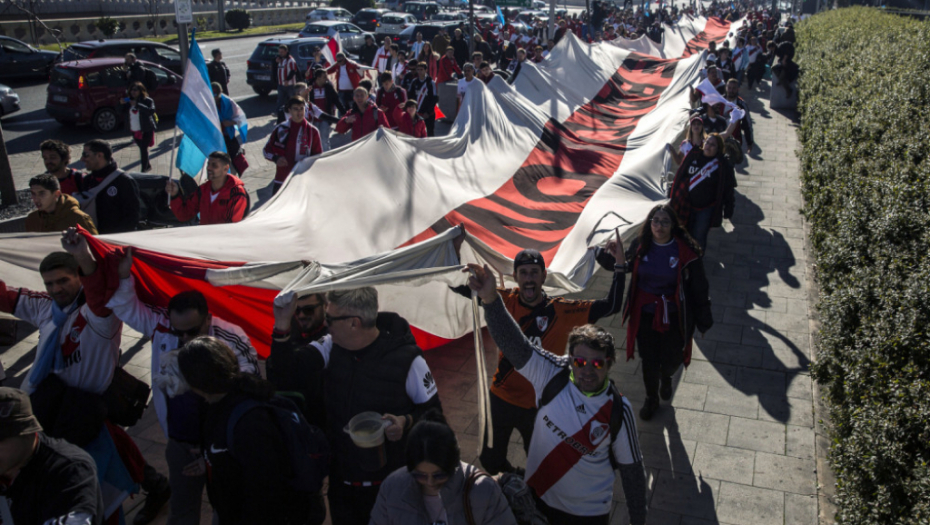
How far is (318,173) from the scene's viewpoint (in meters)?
6.59

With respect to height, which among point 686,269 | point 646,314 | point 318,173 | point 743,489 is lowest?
point 743,489

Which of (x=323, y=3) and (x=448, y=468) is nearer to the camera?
(x=448, y=468)

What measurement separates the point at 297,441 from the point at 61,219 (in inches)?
140

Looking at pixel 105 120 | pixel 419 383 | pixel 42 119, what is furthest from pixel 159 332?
pixel 42 119

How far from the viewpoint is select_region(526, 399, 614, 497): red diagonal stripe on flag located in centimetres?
338

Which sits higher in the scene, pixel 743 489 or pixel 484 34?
pixel 484 34

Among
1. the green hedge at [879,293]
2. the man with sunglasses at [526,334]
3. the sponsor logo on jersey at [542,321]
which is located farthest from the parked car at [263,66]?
the sponsor logo on jersey at [542,321]

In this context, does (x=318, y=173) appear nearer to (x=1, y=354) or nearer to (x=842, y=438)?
(x=1, y=354)

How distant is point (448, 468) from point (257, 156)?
11649 millimetres

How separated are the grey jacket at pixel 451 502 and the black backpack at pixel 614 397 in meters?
0.68

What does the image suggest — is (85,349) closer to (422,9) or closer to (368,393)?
(368,393)

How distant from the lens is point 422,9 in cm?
3475

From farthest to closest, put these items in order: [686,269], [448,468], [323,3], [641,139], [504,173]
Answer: [323,3], [641,139], [504,173], [686,269], [448,468]

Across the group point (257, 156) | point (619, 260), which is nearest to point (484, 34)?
point (257, 156)
